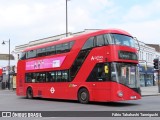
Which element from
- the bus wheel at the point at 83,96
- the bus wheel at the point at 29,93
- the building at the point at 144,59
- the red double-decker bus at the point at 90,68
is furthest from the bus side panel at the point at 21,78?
the building at the point at 144,59

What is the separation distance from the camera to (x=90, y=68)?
20.6 metres

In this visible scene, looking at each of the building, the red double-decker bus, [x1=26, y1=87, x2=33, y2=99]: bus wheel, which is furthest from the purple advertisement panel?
the building

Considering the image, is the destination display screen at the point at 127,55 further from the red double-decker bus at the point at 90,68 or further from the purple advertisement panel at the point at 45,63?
the purple advertisement panel at the point at 45,63

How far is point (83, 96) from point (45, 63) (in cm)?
517

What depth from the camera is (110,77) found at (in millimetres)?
19031

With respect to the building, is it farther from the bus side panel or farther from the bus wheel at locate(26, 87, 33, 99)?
the bus wheel at locate(26, 87, 33, 99)

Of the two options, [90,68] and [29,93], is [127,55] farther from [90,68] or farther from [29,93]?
[29,93]

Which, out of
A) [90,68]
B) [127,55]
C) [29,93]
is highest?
[127,55]

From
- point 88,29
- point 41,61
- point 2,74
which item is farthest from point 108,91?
point 2,74

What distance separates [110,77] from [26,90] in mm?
11253

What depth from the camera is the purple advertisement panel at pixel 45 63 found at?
927 inches

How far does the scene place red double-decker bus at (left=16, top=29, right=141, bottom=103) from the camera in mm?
19109

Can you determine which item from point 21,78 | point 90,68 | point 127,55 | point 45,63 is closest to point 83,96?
point 90,68

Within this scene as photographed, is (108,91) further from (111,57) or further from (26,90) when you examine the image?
(26,90)
